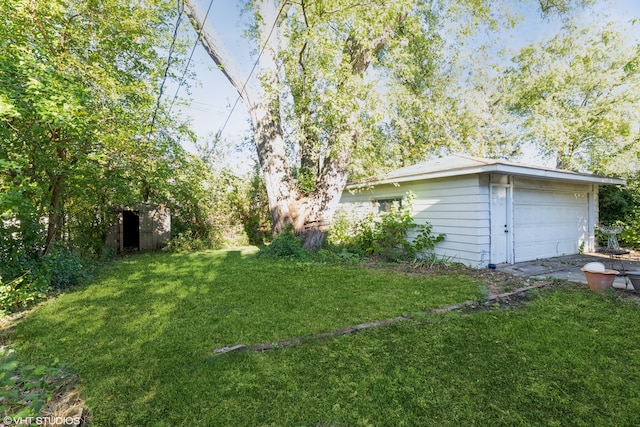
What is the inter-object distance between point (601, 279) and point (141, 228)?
488 inches

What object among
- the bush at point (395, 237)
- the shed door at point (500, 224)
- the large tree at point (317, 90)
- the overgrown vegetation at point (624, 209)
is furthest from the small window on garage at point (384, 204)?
the overgrown vegetation at point (624, 209)

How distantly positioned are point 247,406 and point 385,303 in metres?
2.63

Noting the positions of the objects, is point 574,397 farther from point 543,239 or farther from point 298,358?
point 543,239

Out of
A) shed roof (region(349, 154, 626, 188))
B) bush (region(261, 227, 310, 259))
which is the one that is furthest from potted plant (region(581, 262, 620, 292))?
bush (region(261, 227, 310, 259))

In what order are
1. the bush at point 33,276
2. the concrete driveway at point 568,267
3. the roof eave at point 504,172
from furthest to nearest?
the roof eave at point 504,172 < the concrete driveway at point 568,267 < the bush at point 33,276

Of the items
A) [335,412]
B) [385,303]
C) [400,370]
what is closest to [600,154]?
[385,303]

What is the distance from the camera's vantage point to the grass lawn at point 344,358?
212cm

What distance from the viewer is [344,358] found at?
2836 mm

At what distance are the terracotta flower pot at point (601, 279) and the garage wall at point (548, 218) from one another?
94.8 inches

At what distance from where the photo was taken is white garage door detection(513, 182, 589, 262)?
7.26 m

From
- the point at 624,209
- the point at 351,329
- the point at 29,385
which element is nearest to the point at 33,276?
the point at 29,385

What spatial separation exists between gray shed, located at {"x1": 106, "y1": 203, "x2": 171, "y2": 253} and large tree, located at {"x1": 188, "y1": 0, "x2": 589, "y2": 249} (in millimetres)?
5046

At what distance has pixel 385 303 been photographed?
434 centimetres

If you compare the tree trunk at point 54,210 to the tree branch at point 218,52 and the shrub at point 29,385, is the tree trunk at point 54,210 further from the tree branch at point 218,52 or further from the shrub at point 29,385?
the tree branch at point 218,52
